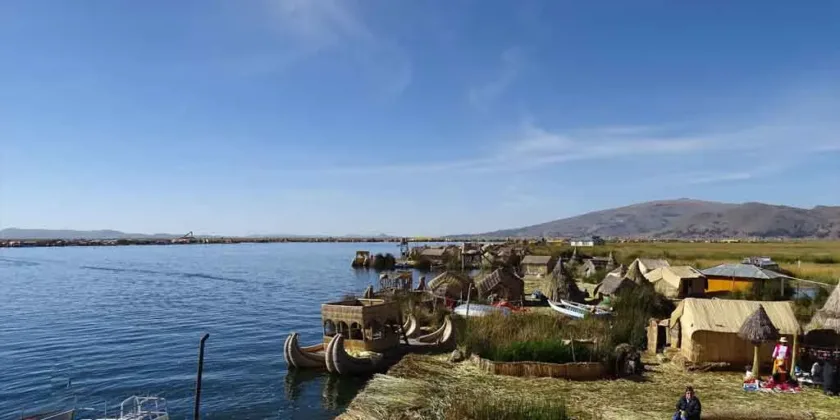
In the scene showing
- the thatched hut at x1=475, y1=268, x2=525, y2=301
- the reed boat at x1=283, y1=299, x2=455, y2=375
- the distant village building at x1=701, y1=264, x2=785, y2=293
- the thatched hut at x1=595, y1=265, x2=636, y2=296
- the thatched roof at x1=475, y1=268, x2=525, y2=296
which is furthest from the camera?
the thatched roof at x1=475, y1=268, x2=525, y2=296

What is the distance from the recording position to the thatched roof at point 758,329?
18.4m

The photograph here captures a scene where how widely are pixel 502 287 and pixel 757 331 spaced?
843 inches

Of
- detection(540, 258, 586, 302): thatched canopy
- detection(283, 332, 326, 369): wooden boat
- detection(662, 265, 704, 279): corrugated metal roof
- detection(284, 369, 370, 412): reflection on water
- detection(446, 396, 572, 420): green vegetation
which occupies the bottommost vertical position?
detection(284, 369, 370, 412): reflection on water

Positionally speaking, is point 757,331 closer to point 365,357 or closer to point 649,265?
point 365,357

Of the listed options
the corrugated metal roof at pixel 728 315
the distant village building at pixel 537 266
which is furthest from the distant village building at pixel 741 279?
the distant village building at pixel 537 266

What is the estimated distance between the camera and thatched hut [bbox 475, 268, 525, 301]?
39188mm

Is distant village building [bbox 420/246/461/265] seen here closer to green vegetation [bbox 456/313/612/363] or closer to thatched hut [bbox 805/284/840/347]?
green vegetation [bbox 456/313/612/363]

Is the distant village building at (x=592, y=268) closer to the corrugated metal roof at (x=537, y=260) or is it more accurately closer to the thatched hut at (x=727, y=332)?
the corrugated metal roof at (x=537, y=260)

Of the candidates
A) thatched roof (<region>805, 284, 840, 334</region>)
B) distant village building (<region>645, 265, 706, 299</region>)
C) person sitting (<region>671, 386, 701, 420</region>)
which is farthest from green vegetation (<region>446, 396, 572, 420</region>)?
distant village building (<region>645, 265, 706, 299</region>)

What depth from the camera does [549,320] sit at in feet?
85.6

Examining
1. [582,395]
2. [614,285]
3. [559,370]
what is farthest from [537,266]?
[582,395]

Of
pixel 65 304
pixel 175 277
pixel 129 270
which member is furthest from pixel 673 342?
pixel 129 270

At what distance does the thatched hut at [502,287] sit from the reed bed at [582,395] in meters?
18.5

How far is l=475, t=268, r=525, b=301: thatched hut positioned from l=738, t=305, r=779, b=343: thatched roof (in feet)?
67.8
